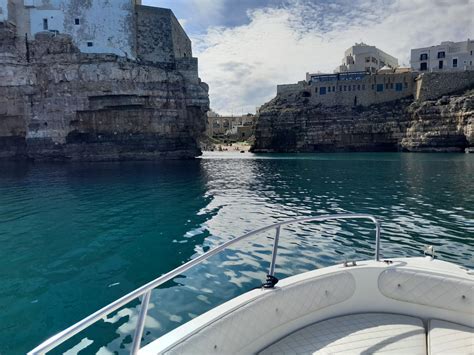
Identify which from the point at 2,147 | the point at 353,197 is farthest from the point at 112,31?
the point at 353,197

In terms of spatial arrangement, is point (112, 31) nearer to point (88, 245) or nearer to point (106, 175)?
point (106, 175)

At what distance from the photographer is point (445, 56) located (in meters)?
71.2

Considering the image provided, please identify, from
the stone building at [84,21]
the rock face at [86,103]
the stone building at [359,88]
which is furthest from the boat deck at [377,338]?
the stone building at [359,88]

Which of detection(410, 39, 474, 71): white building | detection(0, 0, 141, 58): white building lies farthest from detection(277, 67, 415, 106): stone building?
detection(0, 0, 141, 58): white building

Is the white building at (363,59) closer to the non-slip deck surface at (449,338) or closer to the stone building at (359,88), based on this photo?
the stone building at (359,88)

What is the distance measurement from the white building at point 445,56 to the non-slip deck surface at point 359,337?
262 feet

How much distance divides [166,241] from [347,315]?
6.81 metres

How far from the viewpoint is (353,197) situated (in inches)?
656

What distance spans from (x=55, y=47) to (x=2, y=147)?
582 inches

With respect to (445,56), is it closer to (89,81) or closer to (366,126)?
(366,126)

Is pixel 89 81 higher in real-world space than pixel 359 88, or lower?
lower

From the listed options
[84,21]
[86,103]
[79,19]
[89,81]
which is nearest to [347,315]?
[89,81]

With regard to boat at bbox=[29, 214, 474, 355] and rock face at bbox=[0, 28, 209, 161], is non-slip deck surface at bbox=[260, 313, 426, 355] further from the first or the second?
rock face at bbox=[0, 28, 209, 161]

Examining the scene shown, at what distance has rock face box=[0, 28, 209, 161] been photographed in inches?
1486
